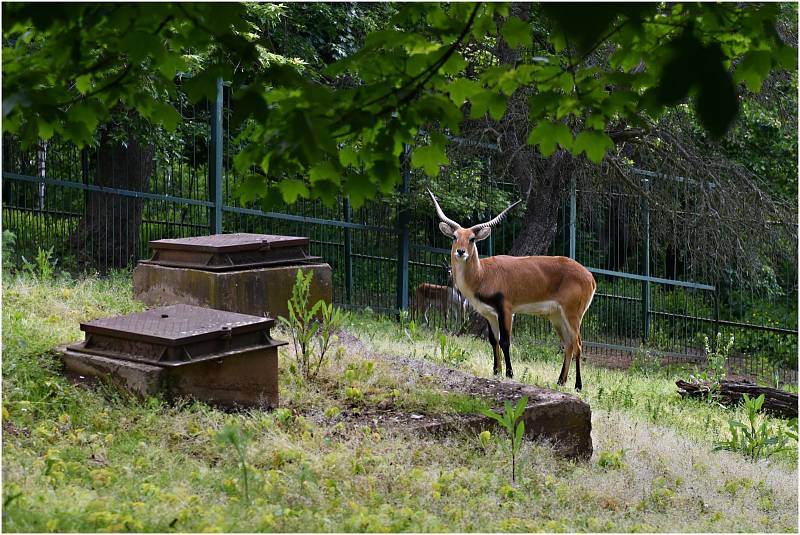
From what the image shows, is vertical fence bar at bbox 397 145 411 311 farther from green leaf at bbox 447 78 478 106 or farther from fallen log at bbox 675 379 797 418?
green leaf at bbox 447 78 478 106

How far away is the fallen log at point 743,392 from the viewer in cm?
1042

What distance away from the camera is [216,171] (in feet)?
37.9

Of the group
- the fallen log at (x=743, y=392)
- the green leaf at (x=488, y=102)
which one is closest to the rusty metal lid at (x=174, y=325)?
the green leaf at (x=488, y=102)

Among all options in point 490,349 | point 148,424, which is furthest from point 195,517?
point 490,349

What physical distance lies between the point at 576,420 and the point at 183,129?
8.22m

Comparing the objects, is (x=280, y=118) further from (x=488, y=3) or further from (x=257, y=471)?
(x=257, y=471)

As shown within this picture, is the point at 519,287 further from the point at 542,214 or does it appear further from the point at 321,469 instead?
the point at 321,469

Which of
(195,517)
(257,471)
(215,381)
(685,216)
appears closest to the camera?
(195,517)

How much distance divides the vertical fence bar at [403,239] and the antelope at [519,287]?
125 inches

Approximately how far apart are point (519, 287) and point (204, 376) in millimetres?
4990

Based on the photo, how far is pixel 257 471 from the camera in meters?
5.22

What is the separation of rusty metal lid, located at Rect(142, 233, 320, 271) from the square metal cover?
2.01 metres

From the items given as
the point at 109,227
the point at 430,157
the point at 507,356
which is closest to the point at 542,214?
the point at 507,356

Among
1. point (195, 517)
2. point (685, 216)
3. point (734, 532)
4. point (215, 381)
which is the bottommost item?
point (734, 532)
